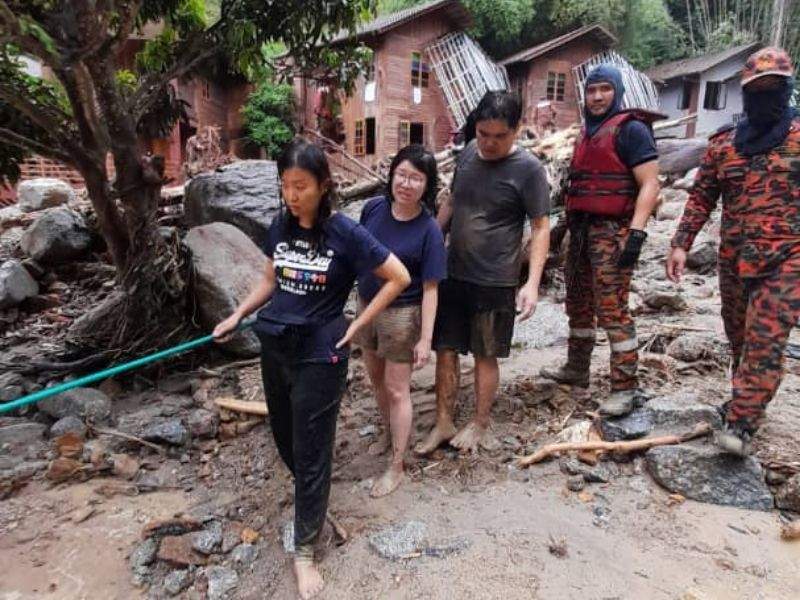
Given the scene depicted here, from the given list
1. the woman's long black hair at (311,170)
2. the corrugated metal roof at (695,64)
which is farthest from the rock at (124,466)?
the corrugated metal roof at (695,64)

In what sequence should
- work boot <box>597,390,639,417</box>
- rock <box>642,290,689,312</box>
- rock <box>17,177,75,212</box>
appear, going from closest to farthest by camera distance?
1. work boot <box>597,390,639,417</box>
2. rock <box>642,290,689,312</box>
3. rock <box>17,177,75,212</box>

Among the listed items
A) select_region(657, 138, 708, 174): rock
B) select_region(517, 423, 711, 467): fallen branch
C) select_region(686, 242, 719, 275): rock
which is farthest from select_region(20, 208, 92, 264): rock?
select_region(657, 138, 708, 174): rock

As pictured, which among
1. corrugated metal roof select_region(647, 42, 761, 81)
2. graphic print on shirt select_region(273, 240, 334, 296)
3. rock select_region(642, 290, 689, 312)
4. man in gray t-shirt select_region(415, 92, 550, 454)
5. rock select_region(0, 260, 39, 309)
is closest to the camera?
graphic print on shirt select_region(273, 240, 334, 296)

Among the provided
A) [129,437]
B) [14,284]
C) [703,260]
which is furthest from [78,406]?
[703,260]

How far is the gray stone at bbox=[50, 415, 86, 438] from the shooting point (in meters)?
3.95

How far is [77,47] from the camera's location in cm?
358

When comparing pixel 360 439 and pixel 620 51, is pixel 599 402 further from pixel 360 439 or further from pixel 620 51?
pixel 620 51

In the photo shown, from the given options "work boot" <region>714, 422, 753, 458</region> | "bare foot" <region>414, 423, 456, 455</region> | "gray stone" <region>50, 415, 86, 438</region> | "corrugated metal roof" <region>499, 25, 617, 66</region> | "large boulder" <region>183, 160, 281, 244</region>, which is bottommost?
"gray stone" <region>50, 415, 86, 438</region>

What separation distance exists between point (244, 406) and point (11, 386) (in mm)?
2239

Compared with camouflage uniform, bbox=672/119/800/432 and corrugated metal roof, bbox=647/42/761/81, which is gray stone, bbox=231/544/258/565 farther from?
corrugated metal roof, bbox=647/42/761/81

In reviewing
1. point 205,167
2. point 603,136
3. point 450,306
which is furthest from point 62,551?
point 205,167

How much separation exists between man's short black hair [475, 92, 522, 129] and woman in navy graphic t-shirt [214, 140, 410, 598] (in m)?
1.00

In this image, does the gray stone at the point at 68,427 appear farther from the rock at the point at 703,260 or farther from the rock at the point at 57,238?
the rock at the point at 703,260

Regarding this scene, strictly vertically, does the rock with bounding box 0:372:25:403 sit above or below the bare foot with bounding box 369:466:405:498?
below
